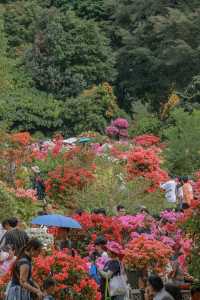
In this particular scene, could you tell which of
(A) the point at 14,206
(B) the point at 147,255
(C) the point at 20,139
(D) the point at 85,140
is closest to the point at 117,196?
(A) the point at 14,206

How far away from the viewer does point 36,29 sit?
161ft

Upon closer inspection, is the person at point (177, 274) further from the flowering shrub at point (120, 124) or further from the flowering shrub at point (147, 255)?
the flowering shrub at point (120, 124)

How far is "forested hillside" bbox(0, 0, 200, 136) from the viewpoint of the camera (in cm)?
4497

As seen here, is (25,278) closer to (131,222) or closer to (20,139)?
(131,222)

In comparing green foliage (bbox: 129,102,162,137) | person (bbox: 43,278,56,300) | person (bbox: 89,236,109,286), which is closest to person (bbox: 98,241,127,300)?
person (bbox: 89,236,109,286)

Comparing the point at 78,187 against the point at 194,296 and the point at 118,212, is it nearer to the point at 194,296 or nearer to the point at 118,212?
the point at 118,212

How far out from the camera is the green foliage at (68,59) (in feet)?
154

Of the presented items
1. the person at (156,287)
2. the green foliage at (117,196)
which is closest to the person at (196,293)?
the person at (156,287)

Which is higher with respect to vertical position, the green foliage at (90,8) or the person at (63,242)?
the green foliage at (90,8)

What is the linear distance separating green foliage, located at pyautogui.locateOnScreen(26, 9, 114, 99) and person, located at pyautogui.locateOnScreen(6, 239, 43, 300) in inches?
1366

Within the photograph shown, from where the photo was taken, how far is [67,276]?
13078 mm

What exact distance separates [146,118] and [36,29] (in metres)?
8.44

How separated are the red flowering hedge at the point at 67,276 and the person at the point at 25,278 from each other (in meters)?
0.66

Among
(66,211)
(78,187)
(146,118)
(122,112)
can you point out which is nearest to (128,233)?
(66,211)
